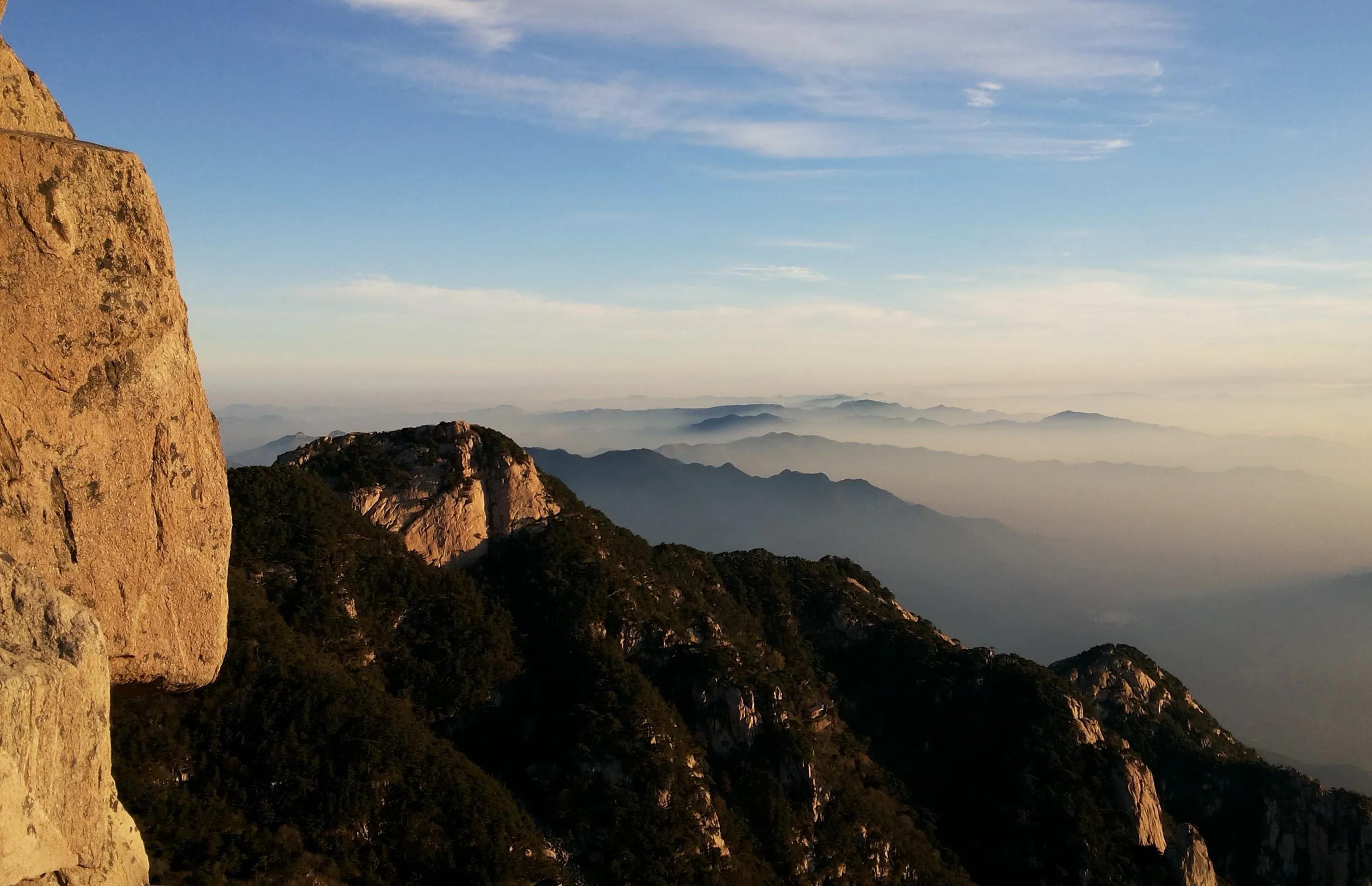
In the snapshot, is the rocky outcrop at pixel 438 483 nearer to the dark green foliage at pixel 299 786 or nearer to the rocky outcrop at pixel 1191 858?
the dark green foliage at pixel 299 786


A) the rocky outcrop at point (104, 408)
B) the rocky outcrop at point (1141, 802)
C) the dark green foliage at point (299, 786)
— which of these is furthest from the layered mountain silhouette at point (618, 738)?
the rocky outcrop at point (104, 408)

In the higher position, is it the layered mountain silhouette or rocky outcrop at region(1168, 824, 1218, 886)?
the layered mountain silhouette

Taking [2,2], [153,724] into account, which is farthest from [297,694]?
[2,2]

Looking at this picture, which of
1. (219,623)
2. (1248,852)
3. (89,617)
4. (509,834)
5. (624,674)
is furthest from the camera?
(1248,852)

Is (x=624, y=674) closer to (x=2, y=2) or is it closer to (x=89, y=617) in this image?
(x=89, y=617)

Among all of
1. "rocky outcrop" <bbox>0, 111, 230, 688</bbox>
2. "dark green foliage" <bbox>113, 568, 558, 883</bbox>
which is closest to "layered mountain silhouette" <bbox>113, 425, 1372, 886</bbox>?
"dark green foliage" <bbox>113, 568, 558, 883</bbox>

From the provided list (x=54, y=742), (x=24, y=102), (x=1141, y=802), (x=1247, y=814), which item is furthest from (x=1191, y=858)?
(x=24, y=102)

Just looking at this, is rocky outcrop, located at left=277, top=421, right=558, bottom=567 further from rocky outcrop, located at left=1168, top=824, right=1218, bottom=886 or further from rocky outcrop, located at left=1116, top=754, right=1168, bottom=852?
rocky outcrop, located at left=1168, top=824, right=1218, bottom=886
